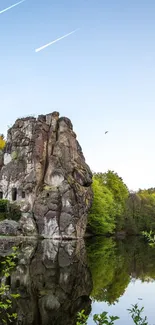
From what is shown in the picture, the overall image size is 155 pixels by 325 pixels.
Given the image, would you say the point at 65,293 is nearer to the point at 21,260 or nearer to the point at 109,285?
the point at 109,285

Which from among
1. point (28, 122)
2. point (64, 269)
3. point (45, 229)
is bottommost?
point (64, 269)

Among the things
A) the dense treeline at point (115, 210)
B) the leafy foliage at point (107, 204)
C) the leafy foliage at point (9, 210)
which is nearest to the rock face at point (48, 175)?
the leafy foliage at point (9, 210)

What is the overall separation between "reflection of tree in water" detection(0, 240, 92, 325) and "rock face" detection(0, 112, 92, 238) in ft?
85.4

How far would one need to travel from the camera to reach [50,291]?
15.5 metres

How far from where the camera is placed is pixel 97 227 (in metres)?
63.7

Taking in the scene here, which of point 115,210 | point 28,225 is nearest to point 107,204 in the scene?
point 115,210

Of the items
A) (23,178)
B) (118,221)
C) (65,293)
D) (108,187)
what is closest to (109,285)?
(65,293)

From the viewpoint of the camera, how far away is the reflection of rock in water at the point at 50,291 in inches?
468

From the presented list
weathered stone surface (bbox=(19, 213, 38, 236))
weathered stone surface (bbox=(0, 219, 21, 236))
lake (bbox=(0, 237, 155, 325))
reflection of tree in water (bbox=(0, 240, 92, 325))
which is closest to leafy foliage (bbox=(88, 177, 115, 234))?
weathered stone surface (bbox=(19, 213, 38, 236))

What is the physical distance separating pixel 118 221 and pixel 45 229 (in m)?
25.9

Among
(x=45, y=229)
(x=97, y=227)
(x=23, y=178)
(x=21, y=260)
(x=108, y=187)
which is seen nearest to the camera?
(x=21, y=260)

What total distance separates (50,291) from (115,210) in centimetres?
5408

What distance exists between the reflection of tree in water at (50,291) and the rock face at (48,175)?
2602 centimetres

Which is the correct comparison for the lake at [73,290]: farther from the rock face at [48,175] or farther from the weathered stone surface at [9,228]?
the rock face at [48,175]
